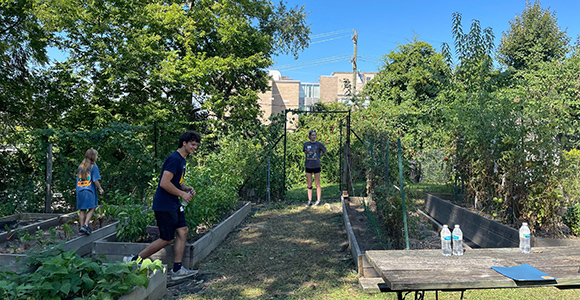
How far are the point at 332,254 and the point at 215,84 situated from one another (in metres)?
16.5

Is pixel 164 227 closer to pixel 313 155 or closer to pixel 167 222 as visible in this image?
pixel 167 222

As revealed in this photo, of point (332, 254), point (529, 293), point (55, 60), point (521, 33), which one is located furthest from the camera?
point (521, 33)

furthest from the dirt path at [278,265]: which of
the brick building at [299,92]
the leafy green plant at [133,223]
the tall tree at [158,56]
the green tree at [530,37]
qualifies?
the brick building at [299,92]

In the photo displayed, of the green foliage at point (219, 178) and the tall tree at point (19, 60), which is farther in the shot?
the tall tree at point (19, 60)

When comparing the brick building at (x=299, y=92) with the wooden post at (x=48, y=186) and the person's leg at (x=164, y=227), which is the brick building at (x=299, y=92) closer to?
the wooden post at (x=48, y=186)

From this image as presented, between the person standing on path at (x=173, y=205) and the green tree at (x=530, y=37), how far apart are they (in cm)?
2397

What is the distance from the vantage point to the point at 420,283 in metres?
2.44

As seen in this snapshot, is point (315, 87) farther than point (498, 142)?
Yes

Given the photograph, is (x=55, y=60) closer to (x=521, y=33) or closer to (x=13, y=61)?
(x=13, y=61)

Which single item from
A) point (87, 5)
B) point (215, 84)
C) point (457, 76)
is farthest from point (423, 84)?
point (87, 5)

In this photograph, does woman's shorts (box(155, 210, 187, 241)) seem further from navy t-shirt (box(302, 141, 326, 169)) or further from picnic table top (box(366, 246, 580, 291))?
navy t-shirt (box(302, 141, 326, 169))

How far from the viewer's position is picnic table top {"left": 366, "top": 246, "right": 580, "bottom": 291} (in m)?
2.46

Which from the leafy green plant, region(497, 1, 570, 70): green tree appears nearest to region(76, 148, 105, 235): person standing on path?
the leafy green plant

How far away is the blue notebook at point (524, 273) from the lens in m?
2.51
